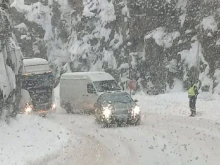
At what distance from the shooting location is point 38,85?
81.9 ft

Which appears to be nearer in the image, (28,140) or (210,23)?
(28,140)

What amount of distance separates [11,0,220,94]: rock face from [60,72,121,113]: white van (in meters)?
9.54

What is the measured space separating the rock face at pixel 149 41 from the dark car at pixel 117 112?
12674 mm

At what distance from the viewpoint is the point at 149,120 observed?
22.5 meters

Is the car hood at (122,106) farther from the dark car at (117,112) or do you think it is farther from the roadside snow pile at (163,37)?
the roadside snow pile at (163,37)

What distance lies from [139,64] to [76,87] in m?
13.1

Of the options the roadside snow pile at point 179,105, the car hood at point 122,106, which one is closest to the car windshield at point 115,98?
the car hood at point 122,106

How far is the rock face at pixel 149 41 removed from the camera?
3353 centimetres

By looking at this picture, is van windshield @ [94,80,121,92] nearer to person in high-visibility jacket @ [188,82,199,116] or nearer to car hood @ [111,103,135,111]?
person in high-visibility jacket @ [188,82,199,116]

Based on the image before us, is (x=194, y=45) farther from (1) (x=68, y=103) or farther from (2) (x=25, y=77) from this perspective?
(2) (x=25, y=77)

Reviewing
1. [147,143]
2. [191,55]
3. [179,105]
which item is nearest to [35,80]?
[179,105]

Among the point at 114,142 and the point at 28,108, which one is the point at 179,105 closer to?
the point at 28,108

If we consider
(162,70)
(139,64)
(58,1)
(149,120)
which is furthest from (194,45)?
(58,1)

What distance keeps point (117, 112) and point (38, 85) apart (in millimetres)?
6943
